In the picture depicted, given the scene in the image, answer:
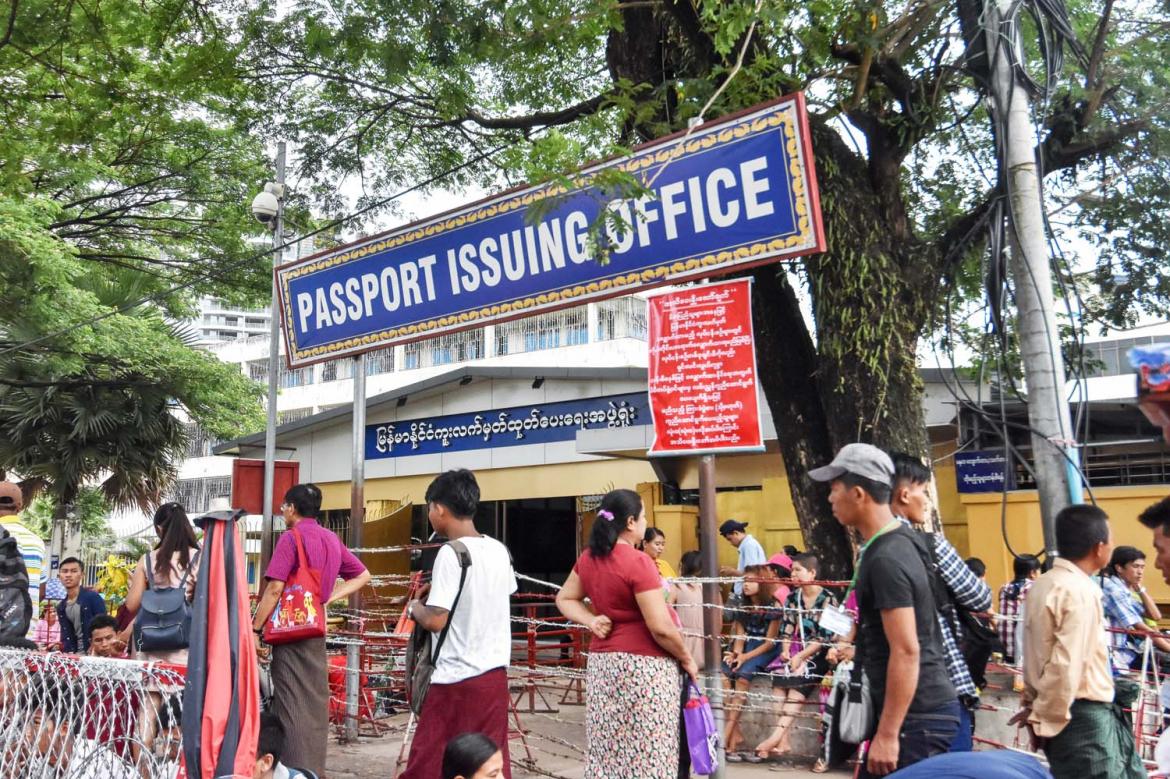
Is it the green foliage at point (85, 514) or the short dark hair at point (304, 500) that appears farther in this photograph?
the green foliage at point (85, 514)

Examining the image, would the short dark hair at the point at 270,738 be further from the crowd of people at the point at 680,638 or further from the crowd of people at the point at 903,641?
the crowd of people at the point at 903,641

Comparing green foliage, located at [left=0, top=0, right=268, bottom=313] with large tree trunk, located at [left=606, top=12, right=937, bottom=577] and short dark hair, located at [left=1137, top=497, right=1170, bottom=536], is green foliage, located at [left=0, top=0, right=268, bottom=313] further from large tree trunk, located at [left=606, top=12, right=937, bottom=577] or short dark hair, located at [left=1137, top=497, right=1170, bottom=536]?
short dark hair, located at [left=1137, top=497, right=1170, bottom=536]

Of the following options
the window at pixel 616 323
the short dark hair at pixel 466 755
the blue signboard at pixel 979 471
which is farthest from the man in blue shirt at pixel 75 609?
the window at pixel 616 323

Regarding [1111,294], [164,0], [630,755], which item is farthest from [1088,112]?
[164,0]

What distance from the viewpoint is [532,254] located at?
759cm

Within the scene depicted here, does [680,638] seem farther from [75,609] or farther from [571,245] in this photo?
[75,609]

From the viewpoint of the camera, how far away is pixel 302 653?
5.84 metres

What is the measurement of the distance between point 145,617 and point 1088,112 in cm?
685

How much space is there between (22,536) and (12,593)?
48 cm

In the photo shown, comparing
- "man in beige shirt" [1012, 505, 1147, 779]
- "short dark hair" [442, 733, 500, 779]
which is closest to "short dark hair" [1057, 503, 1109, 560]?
"man in beige shirt" [1012, 505, 1147, 779]

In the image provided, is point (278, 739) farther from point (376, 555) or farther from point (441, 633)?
point (376, 555)

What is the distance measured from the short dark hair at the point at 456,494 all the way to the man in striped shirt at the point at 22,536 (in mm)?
2702

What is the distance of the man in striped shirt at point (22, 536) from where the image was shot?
19.1ft

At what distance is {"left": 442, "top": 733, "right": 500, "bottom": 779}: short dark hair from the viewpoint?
11.3 feet
